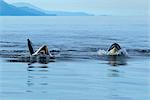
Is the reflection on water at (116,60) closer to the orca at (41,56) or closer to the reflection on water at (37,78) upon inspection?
the orca at (41,56)

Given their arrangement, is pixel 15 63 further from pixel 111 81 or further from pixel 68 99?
pixel 68 99

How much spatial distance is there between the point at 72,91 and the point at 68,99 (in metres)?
2.10

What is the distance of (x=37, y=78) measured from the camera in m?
28.9

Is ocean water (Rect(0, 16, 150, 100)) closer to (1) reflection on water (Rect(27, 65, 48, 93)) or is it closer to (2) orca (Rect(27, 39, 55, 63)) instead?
(1) reflection on water (Rect(27, 65, 48, 93))

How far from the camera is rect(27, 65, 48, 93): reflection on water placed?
25.5m

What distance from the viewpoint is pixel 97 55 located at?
42.9 meters

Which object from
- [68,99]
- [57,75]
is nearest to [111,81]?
[57,75]

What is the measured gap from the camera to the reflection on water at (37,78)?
25500mm

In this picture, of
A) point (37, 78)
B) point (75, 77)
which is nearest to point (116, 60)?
point (75, 77)

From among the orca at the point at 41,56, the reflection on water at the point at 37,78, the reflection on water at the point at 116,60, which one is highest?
the orca at the point at 41,56

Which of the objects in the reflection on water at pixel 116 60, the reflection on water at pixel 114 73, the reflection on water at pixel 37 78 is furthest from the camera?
the reflection on water at pixel 116 60

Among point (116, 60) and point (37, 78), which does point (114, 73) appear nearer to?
point (37, 78)

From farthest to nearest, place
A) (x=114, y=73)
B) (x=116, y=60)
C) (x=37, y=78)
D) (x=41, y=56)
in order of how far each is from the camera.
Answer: (x=41, y=56) < (x=116, y=60) < (x=114, y=73) < (x=37, y=78)

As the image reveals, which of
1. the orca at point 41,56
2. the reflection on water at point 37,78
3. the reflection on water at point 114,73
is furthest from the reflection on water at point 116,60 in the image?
the reflection on water at point 37,78
